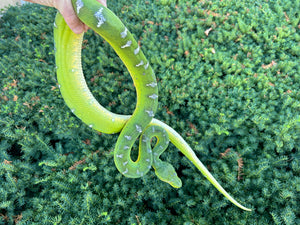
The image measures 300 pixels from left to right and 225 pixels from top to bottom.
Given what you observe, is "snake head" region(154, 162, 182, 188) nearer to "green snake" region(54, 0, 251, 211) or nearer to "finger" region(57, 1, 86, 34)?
"green snake" region(54, 0, 251, 211)

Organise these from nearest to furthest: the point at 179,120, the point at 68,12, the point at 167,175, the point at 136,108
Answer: the point at 68,12
the point at 136,108
the point at 167,175
the point at 179,120

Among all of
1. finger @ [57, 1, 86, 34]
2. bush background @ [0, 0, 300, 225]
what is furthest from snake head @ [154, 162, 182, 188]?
finger @ [57, 1, 86, 34]

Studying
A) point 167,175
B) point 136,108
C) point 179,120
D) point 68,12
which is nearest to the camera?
point 68,12

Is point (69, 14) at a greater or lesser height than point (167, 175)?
greater

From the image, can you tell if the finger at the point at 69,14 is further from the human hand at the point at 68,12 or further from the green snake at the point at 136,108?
the green snake at the point at 136,108

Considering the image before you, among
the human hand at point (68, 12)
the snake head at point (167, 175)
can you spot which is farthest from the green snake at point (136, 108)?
the human hand at point (68, 12)

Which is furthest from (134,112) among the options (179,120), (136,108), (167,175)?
(179,120)

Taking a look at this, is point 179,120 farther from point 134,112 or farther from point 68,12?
point 68,12

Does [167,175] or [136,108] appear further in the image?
[167,175]
